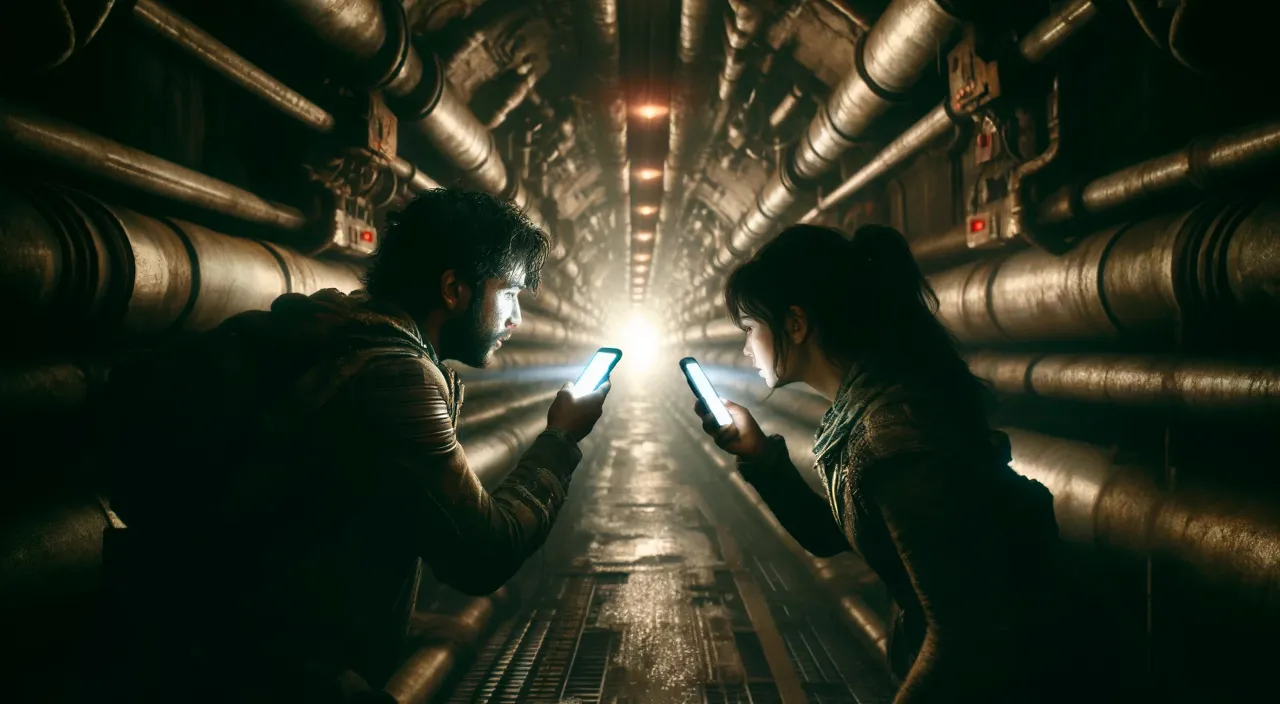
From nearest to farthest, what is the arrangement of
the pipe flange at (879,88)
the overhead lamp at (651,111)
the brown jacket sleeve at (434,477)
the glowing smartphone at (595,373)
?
the brown jacket sleeve at (434,477) < the glowing smartphone at (595,373) < the pipe flange at (879,88) < the overhead lamp at (651,111)

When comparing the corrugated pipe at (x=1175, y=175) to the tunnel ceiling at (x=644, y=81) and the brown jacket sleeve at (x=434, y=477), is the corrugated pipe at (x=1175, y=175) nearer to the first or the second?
the tunnel ceiling at (x=644, y=81)

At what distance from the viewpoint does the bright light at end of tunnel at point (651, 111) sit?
5.52 meters

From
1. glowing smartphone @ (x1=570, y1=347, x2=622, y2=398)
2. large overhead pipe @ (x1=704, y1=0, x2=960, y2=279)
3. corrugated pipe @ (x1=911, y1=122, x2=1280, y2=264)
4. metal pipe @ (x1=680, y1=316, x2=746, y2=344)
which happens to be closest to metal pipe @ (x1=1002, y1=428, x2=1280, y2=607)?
corrugated pipe @ (x1=911, y1=122, x2=1280, y2=264)

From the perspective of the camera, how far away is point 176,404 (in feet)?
3.92

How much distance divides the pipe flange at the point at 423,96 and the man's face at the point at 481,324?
8.15 feet

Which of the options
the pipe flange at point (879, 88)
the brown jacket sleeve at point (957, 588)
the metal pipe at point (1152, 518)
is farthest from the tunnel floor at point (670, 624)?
the pipe flange at point (879, 88)

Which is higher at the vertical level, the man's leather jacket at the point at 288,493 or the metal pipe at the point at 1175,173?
the metal pipe at the point at 1175,173

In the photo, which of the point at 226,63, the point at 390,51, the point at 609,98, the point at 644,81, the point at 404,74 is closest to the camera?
the point at 226,63

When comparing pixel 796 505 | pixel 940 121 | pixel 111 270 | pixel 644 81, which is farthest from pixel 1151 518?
pixel 644 81

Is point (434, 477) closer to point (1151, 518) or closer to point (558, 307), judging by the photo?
point (1151, 518)

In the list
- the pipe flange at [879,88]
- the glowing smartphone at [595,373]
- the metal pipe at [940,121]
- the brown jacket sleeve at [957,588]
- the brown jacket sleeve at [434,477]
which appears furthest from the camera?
the pipe flange at [879,88]

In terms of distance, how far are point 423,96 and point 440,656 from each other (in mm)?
3297

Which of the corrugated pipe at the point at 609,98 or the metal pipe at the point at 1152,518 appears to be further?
the corrugated pipe at the point at 609,98

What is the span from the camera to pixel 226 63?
253 centimetres
